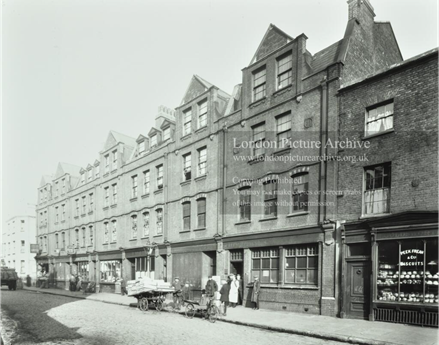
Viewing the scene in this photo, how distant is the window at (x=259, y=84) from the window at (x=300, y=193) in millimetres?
5090

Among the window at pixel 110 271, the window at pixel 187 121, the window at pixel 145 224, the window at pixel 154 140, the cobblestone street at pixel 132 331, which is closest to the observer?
the cobblestone street at pixel 132 331

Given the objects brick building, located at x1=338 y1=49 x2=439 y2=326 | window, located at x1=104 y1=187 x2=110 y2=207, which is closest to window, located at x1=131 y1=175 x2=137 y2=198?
window, located at x1=104 y1=187 x2=110 y2=207

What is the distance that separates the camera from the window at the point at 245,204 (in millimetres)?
18953

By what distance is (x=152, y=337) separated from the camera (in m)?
10.4

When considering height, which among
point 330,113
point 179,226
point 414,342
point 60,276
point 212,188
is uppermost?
point 330,113

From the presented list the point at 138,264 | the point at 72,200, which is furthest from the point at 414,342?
the point at 72,200

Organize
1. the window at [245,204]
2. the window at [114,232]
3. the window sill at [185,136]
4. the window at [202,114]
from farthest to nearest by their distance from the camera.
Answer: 1. the window at [114,232]
2. the window sill at [185,136]
3. the window at [202,114]
4. the window at [245,204]

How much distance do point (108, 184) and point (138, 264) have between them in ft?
27.8

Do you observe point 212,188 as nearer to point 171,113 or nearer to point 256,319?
point 256,319

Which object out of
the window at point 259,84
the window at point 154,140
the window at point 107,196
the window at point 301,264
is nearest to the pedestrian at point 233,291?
the window at point 301,264

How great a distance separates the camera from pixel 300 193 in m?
16.4

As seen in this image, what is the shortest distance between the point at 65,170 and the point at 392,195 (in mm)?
38601

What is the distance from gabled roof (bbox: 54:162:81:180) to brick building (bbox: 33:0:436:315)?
53.9 ft

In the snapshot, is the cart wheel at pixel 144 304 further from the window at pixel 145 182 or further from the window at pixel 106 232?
the window at pixel 106 232
